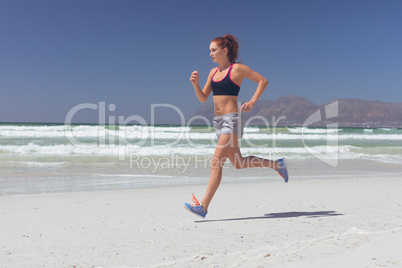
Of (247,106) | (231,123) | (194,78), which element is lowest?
(231,123)

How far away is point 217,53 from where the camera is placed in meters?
4.03

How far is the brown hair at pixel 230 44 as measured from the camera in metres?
4.03

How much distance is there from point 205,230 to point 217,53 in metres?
1.90

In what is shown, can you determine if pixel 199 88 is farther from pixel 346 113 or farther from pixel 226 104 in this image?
pixel 346 113

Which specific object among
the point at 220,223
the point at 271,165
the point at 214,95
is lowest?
the point at 220,223

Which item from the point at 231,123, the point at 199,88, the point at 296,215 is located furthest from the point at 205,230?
the point at 199,88

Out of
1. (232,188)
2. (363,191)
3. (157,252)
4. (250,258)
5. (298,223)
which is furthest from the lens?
(232,188)

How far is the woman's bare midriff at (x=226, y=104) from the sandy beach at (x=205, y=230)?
1222 mm

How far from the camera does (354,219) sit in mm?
3977

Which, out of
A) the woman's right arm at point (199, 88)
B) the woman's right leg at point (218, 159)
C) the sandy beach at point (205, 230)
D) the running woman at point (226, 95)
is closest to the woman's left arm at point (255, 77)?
the running woman at point (226, 95)

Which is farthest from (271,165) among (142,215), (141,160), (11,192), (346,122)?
(346,122)

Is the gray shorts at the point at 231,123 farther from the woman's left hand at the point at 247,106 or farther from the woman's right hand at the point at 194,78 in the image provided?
the woman's right hand at the point at 194,78

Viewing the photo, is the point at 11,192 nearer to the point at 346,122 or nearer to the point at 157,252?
the point at 157,252

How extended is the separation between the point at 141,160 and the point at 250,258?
974 centimetres
